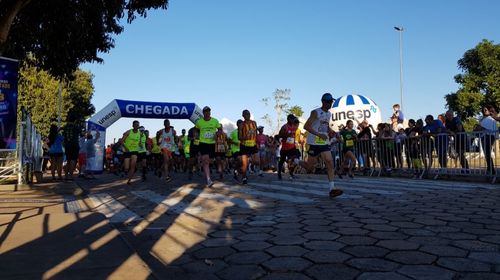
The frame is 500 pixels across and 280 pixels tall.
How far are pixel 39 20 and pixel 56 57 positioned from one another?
1159mm

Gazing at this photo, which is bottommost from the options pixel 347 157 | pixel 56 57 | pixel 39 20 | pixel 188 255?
pixel 188 255

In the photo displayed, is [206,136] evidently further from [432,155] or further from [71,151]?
[432,155]

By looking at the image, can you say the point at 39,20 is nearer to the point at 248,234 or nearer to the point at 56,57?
the point at 56,57

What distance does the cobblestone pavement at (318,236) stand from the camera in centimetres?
330

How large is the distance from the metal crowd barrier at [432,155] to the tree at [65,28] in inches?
307

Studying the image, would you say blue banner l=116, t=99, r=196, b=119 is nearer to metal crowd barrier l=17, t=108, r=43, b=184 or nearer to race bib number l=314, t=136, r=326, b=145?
metal crowd barrier l=17, t=108, r=43, b=184

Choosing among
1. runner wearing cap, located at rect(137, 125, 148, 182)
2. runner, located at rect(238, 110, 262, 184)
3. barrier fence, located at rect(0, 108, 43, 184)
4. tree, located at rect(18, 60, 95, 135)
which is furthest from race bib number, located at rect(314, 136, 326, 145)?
tree, located at rect(18, 60, 95, 135)

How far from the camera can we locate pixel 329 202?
6.86 meters

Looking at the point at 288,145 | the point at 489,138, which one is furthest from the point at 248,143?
the point at 489,138

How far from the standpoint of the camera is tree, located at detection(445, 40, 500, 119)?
120ft

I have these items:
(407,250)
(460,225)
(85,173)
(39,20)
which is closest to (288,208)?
(460,225)

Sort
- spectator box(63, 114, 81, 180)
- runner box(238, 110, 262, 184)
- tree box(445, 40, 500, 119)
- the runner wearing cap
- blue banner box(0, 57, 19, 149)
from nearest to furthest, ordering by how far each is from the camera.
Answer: blue banner box(0, 57, 19, 149)
runner box(238, 110, 262, 184)
the runner wearing cap
spectator box(63, 114, 81, 180)
tree box(445, 40, 500, 119)

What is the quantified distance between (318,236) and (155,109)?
61.5 ft

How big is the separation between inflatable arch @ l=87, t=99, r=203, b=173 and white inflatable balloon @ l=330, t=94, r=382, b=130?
7.07m
